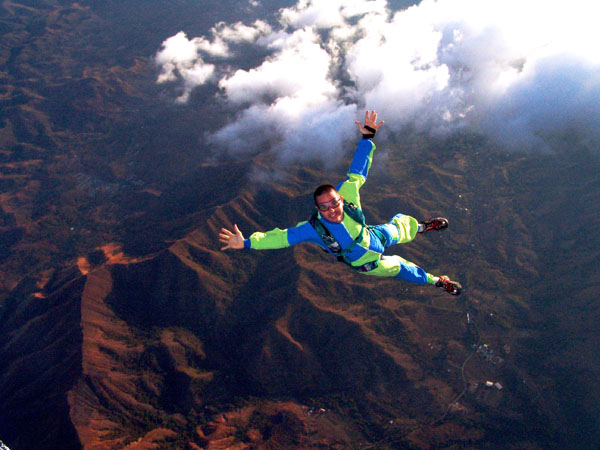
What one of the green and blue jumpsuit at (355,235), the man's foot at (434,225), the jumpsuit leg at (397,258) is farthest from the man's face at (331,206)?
the man's foot at (434,225)

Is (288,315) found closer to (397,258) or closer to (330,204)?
(397,258)

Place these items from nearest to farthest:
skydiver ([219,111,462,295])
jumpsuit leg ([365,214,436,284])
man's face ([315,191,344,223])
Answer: man's face ([315,191,344,223]) → skydiver ([219,111,462,295]) → jumpsuit leg ([365,214,436,284])

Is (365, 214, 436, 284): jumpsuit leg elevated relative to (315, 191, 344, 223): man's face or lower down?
elevated

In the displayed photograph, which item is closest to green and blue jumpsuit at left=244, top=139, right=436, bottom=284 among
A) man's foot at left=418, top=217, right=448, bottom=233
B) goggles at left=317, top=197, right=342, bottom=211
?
goggles at left=317, top=197, right=342, bottom=211

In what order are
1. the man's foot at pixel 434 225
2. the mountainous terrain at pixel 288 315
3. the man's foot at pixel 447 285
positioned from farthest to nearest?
the mountainous terrain at pixel 288 315
the man's foot at pixel 447 285
the man's foot at pixel 434 225

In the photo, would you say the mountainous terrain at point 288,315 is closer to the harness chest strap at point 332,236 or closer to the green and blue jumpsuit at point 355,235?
the green and blue jumpsuit at point 355,235

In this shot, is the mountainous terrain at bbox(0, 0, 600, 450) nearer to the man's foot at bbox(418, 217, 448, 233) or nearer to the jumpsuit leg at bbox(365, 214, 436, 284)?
the jumpsuit leg at bbox(365, 214, 436, 284)
